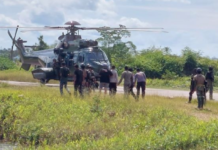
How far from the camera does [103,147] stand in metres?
8.83

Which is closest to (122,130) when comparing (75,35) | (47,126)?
(47,126)

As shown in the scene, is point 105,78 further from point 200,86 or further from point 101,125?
point 101,125

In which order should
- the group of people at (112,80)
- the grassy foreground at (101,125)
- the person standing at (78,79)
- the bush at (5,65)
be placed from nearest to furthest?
the grassy foreground at (101,125)
the group of people at (112,80)
the person standing at (78,79)
the bush at (5,65)

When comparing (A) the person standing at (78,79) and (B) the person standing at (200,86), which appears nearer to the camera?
(B) the person standing at (200,86)

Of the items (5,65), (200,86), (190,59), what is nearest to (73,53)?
(200,86)

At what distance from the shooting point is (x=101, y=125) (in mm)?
12414

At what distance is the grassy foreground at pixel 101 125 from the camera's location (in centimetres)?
916

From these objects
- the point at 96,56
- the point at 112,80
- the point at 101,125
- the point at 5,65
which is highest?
→ the point at 96,56

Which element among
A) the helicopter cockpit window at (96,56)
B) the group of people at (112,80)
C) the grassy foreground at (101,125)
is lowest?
the grassy foreground at (101,125)

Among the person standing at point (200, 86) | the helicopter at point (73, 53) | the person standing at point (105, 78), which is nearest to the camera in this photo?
the person standing at point (200, 86)

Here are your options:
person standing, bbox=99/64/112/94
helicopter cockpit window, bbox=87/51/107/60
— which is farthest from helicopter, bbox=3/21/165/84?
person standing, bbox=99/64/112/94

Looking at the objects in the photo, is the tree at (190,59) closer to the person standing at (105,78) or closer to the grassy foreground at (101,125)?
the person standing at (105,78)

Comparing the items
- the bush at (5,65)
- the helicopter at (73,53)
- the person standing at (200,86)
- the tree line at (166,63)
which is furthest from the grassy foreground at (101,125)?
the bush at (5,65)

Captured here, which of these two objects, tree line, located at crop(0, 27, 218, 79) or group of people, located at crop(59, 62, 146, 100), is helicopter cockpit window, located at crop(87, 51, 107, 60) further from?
tree line, located at crop(0, 27, 218, 79)
